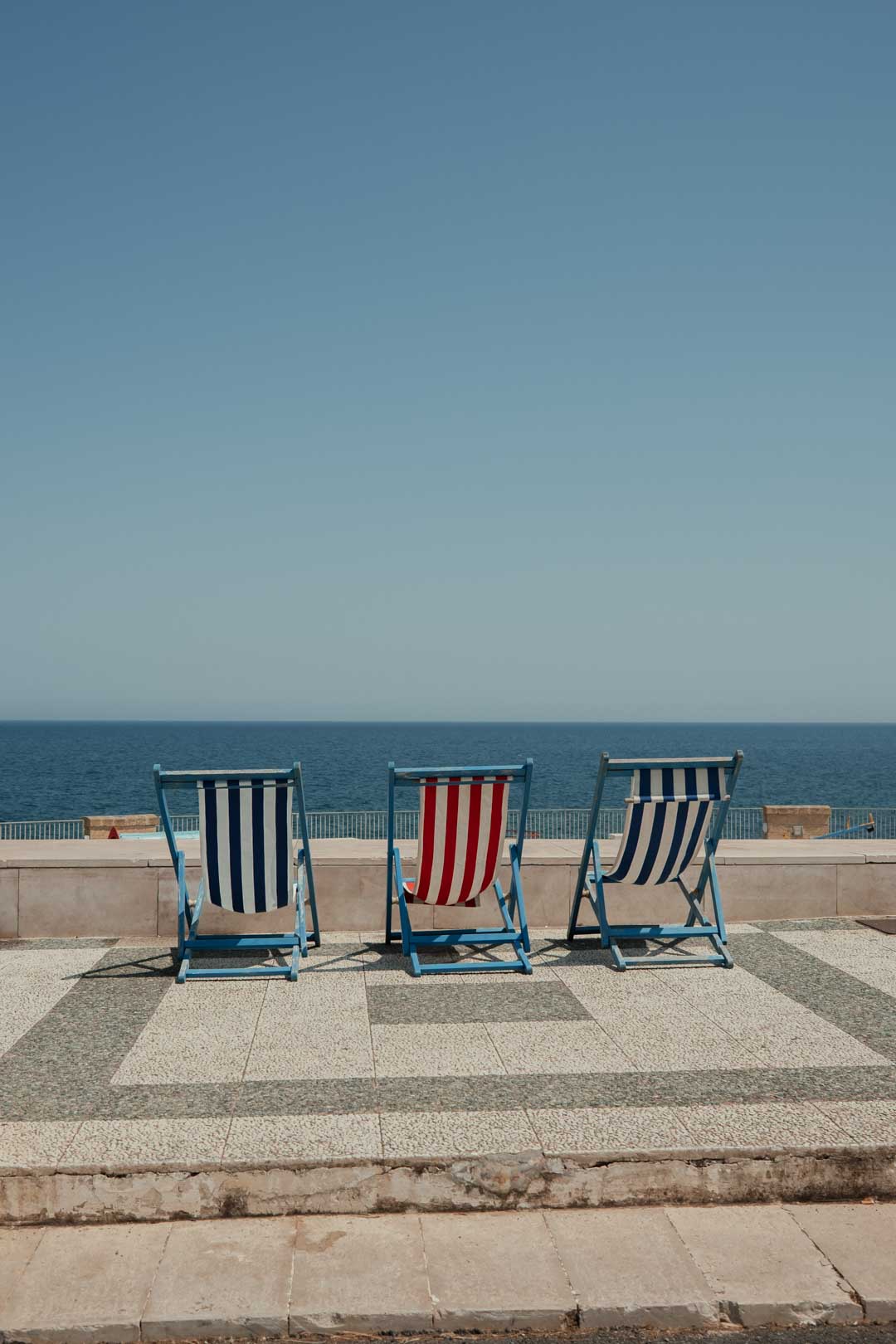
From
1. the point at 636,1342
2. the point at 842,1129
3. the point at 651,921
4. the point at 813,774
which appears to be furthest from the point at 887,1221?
the point at 813,774

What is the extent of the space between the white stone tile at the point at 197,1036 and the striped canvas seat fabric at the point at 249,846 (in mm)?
513

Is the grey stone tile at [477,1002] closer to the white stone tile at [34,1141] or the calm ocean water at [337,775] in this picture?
the white stone tile at [34,1141]

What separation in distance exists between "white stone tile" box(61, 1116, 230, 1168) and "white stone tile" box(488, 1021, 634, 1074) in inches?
55.4

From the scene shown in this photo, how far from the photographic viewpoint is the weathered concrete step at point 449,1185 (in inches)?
141

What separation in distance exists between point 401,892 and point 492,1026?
1.35 m

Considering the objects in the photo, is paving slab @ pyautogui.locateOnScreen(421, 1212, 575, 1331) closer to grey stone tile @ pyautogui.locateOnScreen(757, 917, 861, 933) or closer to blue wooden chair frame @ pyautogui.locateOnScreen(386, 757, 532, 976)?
blue wooden chair frame @ pyautogui.locateOnScreen(386, 757, 532, 976)

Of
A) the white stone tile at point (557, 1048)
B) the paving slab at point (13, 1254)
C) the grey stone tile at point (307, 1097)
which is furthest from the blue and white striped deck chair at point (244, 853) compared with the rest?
the paving slab at point (13, 1254)

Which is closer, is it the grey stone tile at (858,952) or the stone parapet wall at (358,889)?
the grey stone tile at (858,952)

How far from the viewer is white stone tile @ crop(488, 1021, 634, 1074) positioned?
15.5 feet

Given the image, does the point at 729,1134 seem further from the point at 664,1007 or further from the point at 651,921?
the point at 651,921

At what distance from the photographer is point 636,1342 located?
3043mm

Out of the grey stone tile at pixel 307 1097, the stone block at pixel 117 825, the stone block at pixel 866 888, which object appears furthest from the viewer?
the stone block at pixel 117 825

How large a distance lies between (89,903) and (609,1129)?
4.45 metres

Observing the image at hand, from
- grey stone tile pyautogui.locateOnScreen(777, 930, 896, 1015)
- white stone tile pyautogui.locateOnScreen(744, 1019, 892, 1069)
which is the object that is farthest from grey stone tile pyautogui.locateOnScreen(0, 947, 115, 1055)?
grey stone tile pyautogui.locateOnScreen(777, 930, 896, 1015)
